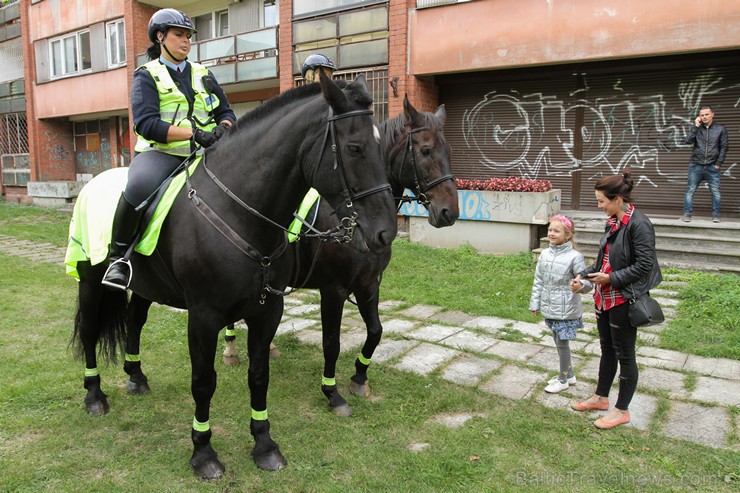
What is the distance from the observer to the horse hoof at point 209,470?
3166 mm

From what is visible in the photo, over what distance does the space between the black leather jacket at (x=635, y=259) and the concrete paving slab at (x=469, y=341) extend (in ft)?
6.58

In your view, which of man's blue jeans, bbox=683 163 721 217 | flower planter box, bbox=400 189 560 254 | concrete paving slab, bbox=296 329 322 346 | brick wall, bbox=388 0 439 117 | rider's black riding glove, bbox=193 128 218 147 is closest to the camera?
rider's black riding glove, bbox=193 128 218 147

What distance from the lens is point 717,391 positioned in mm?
4328

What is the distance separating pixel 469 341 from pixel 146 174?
12.4 ft

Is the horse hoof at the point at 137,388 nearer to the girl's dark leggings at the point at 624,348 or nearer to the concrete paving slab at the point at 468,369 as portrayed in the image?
the concrete paving slab at the point at 468,369

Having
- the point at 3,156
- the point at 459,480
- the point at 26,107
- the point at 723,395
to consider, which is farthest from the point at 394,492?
the point at 3,156

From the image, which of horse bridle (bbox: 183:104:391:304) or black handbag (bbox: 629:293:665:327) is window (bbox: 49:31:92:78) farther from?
black handbag (bbox: 629:293:665:327)

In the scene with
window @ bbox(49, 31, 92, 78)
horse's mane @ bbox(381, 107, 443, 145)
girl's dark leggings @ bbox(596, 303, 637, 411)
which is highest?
window @ bbox(49, 31, 92, 78)

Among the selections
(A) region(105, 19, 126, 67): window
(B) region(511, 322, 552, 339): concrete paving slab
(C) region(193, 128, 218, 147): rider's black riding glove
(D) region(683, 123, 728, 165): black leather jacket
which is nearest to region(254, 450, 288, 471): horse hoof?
(C) region(193, 128, 218, 147): rider's black riding glove

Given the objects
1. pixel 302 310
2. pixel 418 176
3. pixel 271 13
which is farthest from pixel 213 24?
pixel 418 176

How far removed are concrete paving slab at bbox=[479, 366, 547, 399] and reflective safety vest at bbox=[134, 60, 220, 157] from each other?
3074 mm

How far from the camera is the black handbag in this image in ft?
11.6

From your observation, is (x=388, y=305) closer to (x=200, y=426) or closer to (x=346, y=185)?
(x=200, y=426)

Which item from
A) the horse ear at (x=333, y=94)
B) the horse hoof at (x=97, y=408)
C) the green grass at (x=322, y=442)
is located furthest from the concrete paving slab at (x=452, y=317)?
the horse ear at (x=333, y=94)
